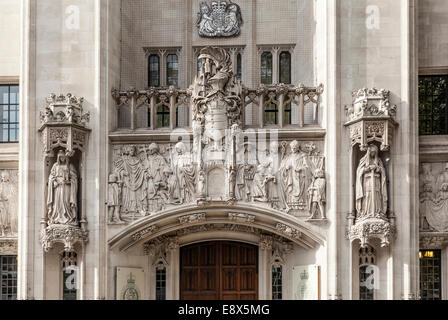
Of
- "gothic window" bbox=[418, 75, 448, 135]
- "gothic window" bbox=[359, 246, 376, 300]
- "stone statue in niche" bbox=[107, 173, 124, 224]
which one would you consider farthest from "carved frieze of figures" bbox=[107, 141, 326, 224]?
"gothic window" bbox=[418, 75, 448, 135]

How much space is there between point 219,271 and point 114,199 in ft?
10.1

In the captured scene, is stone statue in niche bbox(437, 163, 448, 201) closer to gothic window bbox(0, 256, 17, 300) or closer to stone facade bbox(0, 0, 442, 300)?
stone facade bbox(0, 0, 442, 300)

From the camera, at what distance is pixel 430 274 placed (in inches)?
1066

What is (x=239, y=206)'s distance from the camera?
26312 millimetres

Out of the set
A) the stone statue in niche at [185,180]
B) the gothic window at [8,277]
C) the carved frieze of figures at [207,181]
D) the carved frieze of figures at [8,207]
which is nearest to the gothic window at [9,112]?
the carved frieze of figures at [8,207]

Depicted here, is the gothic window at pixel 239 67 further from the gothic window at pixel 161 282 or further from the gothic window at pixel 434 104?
the gothic window at pixel 161 282

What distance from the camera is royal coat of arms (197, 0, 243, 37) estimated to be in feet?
94.1

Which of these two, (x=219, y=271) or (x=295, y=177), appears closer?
(x=295, y=177)

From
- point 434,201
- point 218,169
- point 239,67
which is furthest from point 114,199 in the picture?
point 434,201

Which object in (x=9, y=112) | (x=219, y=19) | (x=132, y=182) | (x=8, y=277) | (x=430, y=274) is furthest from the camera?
(x=219, y=19)

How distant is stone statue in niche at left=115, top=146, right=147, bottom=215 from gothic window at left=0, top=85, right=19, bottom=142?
295cm

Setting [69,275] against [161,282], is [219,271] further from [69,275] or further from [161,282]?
[69,275]

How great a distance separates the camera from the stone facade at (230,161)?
26.0 meters

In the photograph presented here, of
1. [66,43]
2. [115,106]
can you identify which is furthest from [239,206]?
[66,43]
